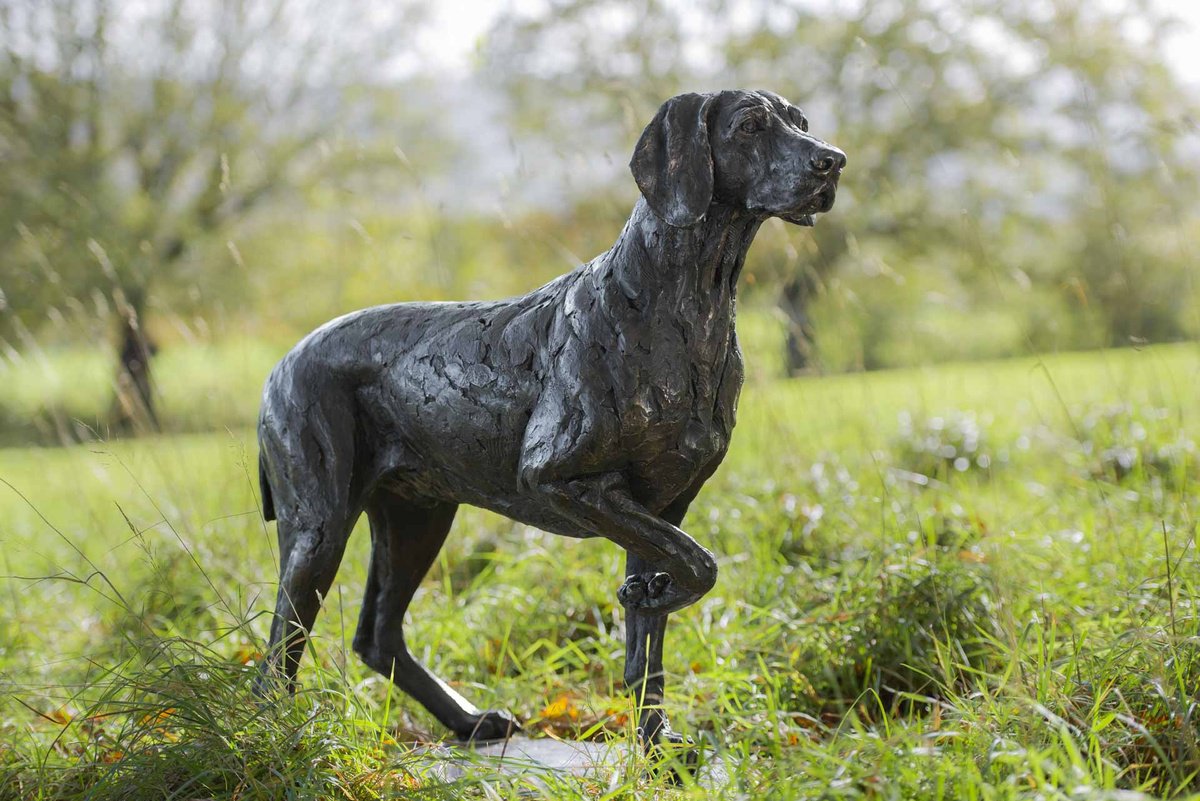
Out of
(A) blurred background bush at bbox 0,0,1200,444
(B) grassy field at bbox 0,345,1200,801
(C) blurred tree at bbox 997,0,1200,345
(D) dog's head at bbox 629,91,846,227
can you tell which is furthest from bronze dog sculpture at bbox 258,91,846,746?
(C) blurred tree at bbox 997,0,1200,345

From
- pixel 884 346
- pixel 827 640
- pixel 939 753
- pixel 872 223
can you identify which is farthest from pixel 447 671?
pixel 872 223

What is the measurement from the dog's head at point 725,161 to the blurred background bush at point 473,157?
7.46 metres

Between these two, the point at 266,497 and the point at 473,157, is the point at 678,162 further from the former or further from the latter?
the point at 473,157

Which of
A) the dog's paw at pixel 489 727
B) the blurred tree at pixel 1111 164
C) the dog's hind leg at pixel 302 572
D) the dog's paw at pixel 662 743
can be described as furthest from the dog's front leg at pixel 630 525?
the blurred tree at pixel 1111 164

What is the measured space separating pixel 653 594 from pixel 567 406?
0.54m

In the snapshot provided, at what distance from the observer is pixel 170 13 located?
41.9 feet

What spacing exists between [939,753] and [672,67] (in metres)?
11.8

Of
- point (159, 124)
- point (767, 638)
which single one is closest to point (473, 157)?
point (159, 124)

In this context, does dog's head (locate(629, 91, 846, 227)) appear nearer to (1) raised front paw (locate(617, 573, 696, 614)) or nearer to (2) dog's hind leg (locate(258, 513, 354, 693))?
(1) raised front paw (locate(617, 573, 696, 614))

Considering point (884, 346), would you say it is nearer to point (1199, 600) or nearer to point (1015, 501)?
point (1015, 501)

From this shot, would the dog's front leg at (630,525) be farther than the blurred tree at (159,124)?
No

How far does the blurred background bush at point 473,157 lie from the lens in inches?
451

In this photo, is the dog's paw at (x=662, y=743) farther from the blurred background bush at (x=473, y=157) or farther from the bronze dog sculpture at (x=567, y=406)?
the blurred background bush at (x=473, y=157)

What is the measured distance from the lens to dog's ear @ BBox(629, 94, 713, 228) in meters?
2.30
